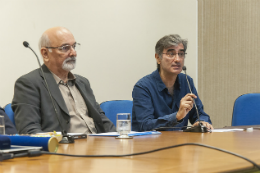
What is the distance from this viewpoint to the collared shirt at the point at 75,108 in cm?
251

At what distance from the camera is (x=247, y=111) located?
3260mm

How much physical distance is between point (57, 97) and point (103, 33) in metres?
1.63

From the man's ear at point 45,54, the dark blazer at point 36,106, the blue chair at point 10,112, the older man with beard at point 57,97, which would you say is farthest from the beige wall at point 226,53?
the blue chair at point 10,112

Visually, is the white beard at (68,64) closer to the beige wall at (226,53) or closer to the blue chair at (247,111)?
the blue chair at (247,111)

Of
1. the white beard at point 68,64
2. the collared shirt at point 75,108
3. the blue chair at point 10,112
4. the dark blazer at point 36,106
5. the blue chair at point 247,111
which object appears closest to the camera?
the dark blazer at point 36,106

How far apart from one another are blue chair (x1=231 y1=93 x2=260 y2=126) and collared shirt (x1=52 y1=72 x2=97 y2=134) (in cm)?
141

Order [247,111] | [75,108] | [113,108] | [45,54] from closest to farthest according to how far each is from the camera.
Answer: [75,108] < [45,54] < [113,108] < [247,111]

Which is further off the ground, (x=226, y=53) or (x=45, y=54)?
(x=226, y=53)

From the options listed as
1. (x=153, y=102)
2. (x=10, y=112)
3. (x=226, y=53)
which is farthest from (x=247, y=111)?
(x=10, y=112)

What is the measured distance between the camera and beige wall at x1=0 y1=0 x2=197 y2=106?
3162mm

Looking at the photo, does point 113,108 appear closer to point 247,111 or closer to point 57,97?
point 57,97

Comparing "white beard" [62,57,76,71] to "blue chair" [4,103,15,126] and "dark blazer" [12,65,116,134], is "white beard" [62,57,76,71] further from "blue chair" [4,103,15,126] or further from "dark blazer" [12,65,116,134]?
"blue chair" [4,103,15,126]

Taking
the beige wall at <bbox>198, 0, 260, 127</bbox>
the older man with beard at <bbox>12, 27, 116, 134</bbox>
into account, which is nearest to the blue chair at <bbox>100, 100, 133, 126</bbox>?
the older man with beard at <bbox>12, 27, 116, 134</bbox>

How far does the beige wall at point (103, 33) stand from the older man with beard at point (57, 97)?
0.58 meters
